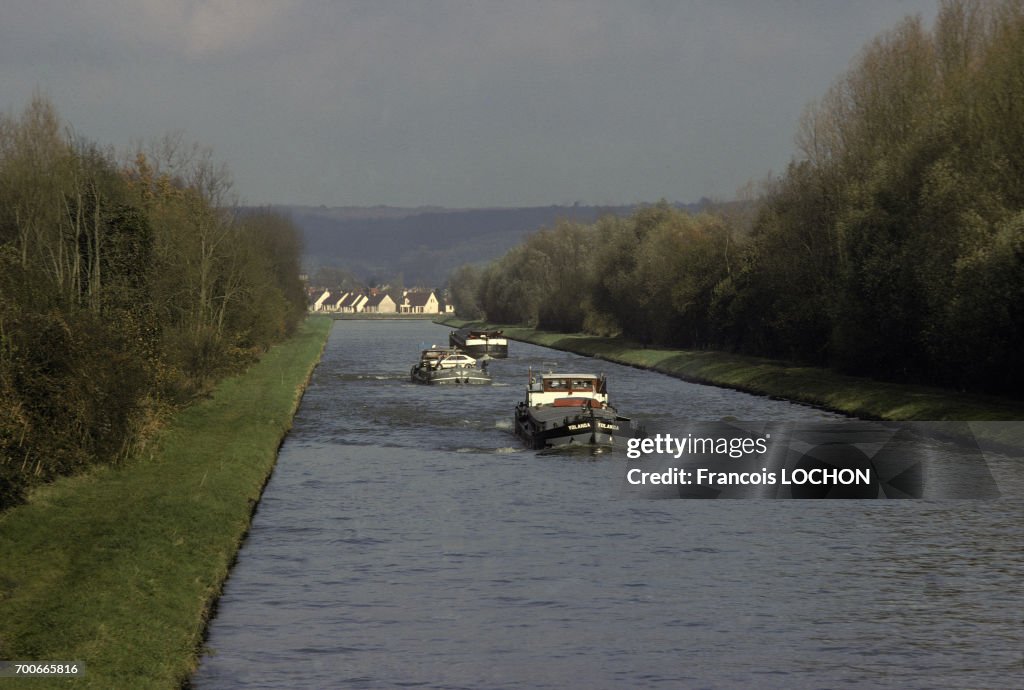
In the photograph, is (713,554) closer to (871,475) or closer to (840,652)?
(840,652)

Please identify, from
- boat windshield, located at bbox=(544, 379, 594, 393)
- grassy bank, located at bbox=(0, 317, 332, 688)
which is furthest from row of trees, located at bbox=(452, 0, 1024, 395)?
grassy bank, located at bbox=(0, 317, 332, 688)

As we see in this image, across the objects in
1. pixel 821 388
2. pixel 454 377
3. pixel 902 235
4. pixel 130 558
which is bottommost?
pixel 454 377

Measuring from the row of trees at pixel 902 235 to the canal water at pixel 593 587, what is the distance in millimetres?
18653

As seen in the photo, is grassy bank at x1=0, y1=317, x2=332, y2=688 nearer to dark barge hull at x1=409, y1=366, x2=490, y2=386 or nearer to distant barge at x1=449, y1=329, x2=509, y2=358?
dark barge hull at x1=409, y1=366, x2=490, y2=386

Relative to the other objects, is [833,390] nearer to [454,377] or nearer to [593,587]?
[454,377]

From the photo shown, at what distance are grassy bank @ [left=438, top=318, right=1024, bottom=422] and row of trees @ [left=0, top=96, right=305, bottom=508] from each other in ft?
103

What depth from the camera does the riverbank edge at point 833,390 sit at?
53775 millimetres

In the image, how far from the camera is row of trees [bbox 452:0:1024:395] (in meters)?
55.9

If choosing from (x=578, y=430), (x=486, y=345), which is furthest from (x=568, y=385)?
(x=486, y=345)

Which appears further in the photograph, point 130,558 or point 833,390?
point 833,390

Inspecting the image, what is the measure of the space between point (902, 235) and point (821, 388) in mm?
10072

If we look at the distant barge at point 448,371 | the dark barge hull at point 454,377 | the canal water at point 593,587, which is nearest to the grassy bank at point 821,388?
the dark barge hull at point 454,377

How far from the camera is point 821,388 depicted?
240ft

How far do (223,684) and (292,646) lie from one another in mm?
2535
